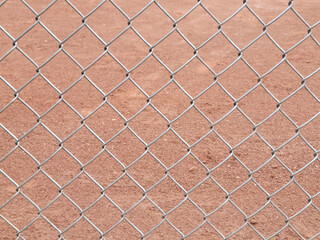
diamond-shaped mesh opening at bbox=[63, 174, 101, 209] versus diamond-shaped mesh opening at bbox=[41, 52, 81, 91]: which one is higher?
diamond-shaped mesh opening at bbox=[41, 52, 81, 91]

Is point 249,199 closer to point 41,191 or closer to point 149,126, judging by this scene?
point 149,126

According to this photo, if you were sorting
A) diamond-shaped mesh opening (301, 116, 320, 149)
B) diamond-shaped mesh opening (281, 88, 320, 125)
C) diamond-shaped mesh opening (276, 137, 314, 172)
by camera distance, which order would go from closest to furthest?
diamond-shaped mesh opening (276, 137, 314, 172) → diamond-shaped mesh opening (301, 116, 320, 149) → diamond-shaped mesh opening (281, 88, 320, 125)

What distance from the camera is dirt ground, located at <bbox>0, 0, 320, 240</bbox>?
9.71 ft

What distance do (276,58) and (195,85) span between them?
1.19m

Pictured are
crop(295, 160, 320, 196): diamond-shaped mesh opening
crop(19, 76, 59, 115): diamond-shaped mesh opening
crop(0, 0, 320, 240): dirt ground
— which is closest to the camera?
crop(0, 0, 320, 240): dirt ground

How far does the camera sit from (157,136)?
4230 mm

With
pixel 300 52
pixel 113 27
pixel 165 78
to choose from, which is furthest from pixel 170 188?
pixel 113 27

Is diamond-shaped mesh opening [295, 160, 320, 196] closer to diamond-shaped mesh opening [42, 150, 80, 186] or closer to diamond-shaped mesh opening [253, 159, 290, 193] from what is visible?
diamond-shaped mesh opening [253, 159, 290, 193]

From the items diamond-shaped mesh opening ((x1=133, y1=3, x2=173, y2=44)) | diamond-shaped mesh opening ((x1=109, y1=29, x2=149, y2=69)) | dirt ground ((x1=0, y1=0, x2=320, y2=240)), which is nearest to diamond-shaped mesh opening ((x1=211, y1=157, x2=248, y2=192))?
dirt ground ((x1=0, y1=0, x2=320, y2=240))

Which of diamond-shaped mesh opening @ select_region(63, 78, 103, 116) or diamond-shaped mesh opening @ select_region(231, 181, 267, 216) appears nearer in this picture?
diamond-shaped mesh opening @ select_region(231, 181, 267, 216)

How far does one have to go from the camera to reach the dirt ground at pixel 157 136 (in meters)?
2.96

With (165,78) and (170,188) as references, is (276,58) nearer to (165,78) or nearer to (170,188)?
(165,78)

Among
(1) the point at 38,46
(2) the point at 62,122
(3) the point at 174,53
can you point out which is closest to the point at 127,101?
(2) the point at 62,122

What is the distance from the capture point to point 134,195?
11.4 feet
